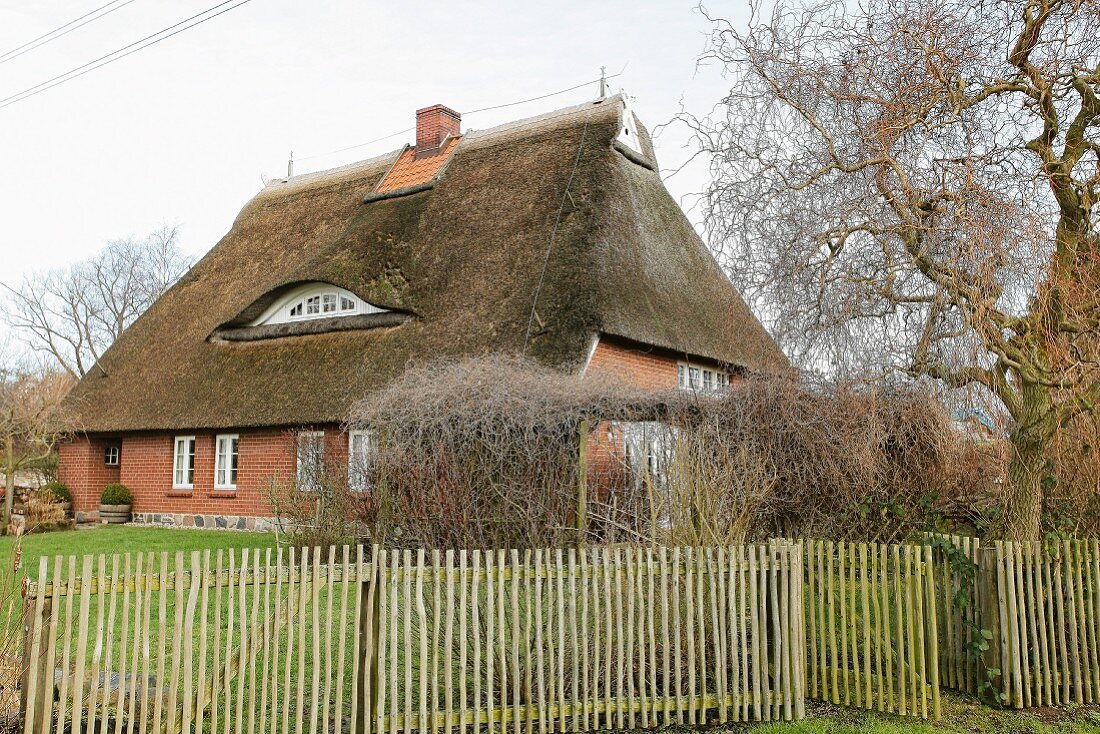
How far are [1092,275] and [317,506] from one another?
9342 mm

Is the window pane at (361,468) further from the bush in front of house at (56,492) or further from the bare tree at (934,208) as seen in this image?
the bush in front of house at (56,492)

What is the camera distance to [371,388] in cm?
1562

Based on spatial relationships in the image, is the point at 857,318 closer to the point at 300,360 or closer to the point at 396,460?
the point at 396,460

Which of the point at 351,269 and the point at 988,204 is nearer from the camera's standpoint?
the point at 988,204

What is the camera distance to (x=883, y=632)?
6.80 metres

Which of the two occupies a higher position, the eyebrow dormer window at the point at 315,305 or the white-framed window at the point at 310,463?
the eyebrow dormer window at the point at 315,305

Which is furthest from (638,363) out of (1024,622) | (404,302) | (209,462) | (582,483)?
(209,462)

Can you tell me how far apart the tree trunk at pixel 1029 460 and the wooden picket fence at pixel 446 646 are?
2.15 m

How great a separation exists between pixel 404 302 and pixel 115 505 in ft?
29.7

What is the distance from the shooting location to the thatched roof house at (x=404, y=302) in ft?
50.1

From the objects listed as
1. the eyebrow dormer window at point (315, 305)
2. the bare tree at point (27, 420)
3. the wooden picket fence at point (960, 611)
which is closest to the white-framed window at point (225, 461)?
the eyebrow dormer window at point (315, 305)

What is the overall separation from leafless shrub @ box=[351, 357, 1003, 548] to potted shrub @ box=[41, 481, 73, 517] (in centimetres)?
1474

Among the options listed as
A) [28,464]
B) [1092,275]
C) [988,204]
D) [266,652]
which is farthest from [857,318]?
[28,464]

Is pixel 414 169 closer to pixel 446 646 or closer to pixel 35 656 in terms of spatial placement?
pixel 446 646
